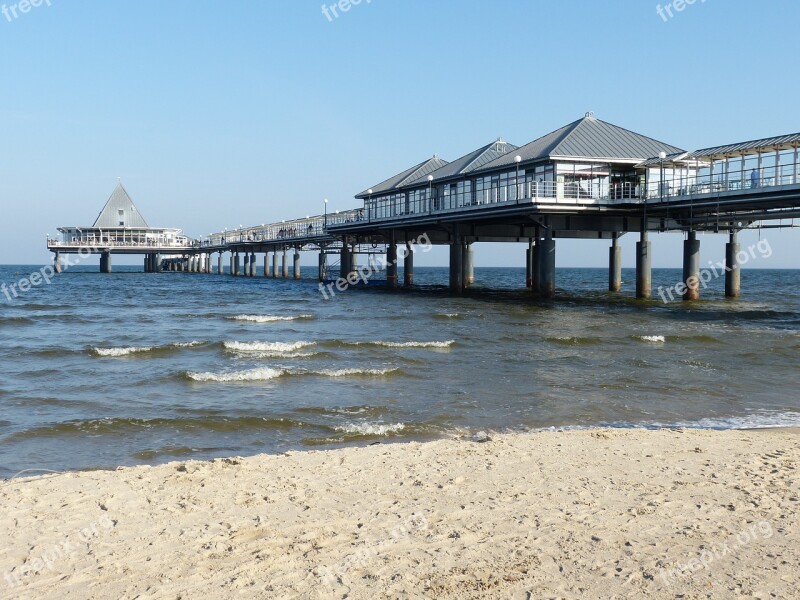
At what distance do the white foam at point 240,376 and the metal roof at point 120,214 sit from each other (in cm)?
9959

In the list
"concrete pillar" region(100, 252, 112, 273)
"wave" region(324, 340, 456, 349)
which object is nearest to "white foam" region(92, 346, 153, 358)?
"wave" region(324, 340, 456, 349)

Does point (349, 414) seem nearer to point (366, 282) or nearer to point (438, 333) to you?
point (438, 333)

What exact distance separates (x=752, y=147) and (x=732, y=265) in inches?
463

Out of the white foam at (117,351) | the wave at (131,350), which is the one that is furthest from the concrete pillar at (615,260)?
the white foam at (117,351)

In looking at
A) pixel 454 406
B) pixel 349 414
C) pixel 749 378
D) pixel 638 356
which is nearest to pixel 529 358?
pixel 638 356

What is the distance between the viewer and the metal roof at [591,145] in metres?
37.2

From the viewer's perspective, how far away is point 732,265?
4050 centimetres

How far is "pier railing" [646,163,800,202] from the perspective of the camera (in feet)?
93.6

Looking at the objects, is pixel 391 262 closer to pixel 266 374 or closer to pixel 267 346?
pixel 267 346

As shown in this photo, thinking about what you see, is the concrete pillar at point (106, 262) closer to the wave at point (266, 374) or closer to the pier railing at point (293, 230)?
the pier railing at point (293, 230)

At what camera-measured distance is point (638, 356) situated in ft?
65.8

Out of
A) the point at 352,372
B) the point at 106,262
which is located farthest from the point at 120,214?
the point at 352,372

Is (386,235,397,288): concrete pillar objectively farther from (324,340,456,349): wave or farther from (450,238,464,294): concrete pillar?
(324,340,456,349): wave

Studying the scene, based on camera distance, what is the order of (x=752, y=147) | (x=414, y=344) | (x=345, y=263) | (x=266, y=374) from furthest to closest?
1. (x=345, y=263)
2. (x=752, y=147)
3. (x=414, y=344)
4. (x=266, y=374)
